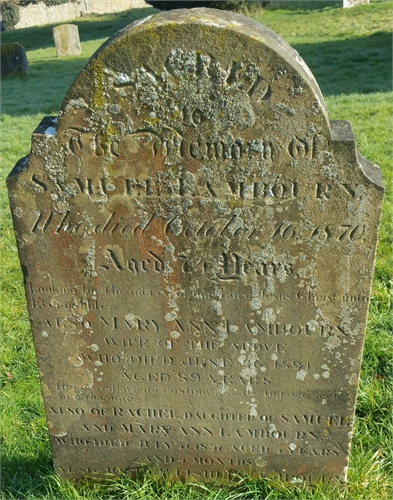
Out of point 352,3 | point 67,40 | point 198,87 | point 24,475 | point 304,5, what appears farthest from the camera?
point 304,5

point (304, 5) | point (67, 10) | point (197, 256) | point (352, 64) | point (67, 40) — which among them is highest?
point (67, 10)

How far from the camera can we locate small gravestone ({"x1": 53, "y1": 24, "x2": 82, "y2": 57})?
2149 centimetres

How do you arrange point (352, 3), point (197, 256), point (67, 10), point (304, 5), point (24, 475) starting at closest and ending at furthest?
1. point (197, 256)
2. point (24, 475)
3. point (352, 3)
4. point (304, 5)
5. point (67, 10)

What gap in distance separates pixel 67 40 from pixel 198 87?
21327mm

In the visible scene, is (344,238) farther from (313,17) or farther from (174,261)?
(313,17)

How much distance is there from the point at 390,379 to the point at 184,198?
241cm

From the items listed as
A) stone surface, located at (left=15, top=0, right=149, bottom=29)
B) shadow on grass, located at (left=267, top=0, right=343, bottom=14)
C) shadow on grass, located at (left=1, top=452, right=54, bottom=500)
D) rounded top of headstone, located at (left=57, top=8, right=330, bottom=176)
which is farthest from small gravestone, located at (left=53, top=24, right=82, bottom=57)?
rounded top of headstone, located at (left=57, top=8, right=330, bottom=176)

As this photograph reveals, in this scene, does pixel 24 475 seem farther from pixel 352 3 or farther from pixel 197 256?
pixel 352 3

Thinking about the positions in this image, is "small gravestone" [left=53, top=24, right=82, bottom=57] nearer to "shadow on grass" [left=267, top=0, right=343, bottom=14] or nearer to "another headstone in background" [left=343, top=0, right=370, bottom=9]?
"shadow on grass" [left=267, top=0, right=343, bottom=14]

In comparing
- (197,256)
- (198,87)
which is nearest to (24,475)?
(197,256)

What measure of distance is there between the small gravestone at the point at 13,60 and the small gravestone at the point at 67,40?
8.06 ft

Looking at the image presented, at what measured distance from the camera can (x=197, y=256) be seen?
2.98m

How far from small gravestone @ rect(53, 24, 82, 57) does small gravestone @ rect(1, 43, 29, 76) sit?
2.46 meters

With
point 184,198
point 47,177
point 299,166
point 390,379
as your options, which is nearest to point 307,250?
point 299,166
